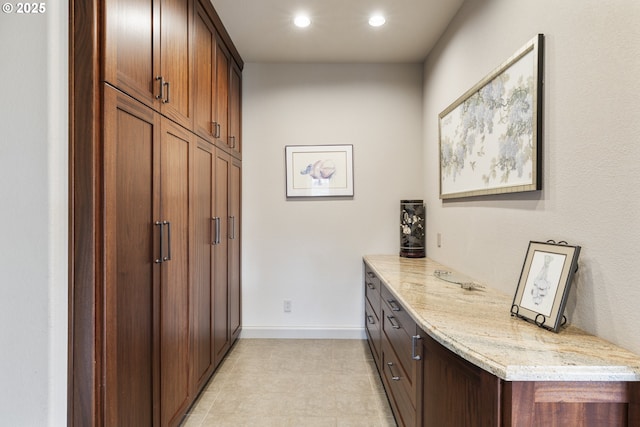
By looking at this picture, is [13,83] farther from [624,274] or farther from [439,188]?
[439,188]

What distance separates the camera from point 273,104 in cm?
335

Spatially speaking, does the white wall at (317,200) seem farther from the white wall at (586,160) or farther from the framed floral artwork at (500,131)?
the white wall at (586,160)

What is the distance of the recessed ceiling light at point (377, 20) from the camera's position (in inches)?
99.1

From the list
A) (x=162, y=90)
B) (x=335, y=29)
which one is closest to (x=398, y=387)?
(x=162, y=90)

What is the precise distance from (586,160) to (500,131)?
2.10 ft

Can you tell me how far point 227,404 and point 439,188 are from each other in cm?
226

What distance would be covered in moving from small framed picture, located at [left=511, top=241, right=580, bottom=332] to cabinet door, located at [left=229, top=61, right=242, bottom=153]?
2448 millimetres

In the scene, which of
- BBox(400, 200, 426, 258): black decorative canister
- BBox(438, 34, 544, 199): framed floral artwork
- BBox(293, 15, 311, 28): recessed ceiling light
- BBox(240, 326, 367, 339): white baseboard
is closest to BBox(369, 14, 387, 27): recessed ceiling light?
BBox(293, 15, 311, 28): recessed ceiling light

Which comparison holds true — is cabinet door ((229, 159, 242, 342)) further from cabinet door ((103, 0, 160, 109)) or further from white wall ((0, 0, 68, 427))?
white wall ((0, 0, 68, 427))

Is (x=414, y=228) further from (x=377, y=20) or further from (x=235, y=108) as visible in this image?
(x=235, y=108)

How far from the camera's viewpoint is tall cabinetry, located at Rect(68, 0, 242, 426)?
3.85 ft

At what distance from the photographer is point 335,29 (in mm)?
2682

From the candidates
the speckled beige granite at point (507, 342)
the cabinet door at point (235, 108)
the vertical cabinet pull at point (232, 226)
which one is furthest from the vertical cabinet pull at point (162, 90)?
the speckled beige granite at point (507, 342)

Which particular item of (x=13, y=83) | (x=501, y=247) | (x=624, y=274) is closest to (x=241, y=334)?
(x=501, y=247)
